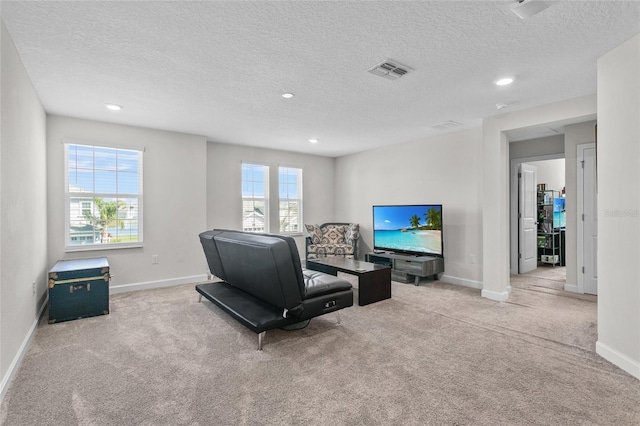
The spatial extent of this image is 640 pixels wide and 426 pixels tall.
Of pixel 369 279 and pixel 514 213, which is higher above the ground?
pixel 514 213

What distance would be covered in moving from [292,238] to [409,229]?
9.92 feet

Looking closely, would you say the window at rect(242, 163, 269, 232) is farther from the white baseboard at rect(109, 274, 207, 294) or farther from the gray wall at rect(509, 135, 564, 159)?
the gray wall at rect(509, 135, 564, 159)

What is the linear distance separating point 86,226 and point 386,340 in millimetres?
4129

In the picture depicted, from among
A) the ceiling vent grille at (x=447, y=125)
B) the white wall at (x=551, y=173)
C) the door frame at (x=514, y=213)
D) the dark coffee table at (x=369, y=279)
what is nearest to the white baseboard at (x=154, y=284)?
the dark coffee table at (x=369, y=279)

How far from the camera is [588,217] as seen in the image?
14.0 ft

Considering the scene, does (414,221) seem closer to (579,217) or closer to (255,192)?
(579,217)

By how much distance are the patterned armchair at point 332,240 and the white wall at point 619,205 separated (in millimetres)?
3821

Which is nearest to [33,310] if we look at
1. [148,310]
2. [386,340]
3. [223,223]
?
[148,310]

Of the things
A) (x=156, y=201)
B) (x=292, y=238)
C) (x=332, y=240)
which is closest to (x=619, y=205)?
(x=292, y=238)

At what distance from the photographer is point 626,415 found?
1794 mm

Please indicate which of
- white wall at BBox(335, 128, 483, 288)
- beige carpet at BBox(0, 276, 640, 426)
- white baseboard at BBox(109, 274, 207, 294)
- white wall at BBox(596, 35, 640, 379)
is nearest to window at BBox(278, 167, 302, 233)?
white wall at BBox(335, 128, 483, 288)

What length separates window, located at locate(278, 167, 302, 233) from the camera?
6.46m

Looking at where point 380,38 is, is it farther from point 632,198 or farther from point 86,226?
point 86,226

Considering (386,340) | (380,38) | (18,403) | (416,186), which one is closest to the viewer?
(18,403)
